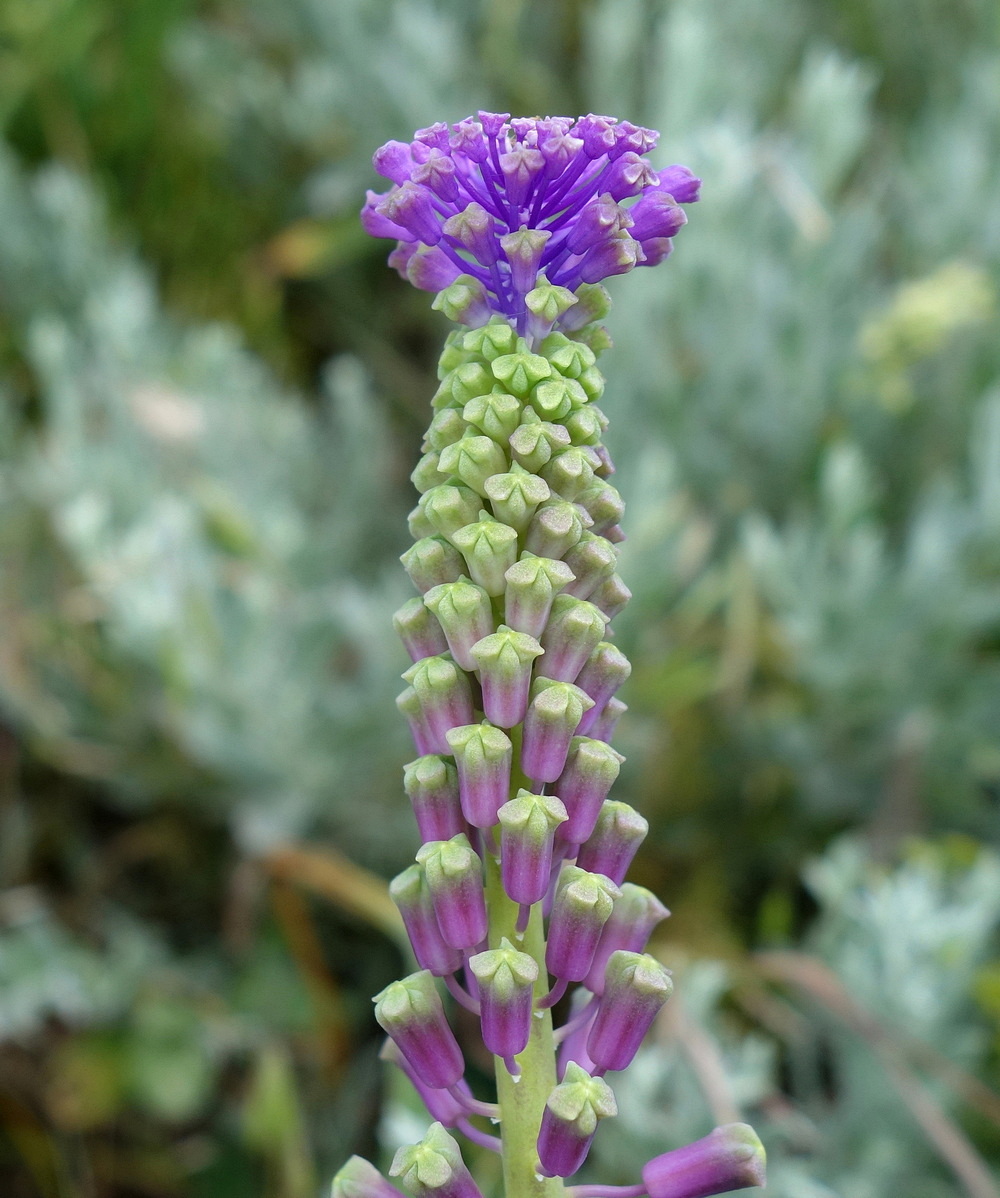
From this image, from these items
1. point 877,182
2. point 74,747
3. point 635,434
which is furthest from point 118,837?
point 877,182

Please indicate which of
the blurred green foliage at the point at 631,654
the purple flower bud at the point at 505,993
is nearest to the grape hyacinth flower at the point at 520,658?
the purple flower bud at the point at 505,993

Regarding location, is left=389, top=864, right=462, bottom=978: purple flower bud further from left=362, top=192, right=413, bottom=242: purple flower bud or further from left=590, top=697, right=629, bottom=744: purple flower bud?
left=362, top=192, right=413, bottom=242: purple flower bud

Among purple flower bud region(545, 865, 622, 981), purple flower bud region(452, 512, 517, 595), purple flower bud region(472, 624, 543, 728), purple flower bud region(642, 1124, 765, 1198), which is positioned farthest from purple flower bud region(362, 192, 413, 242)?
purple flower bud region(642, 1124, 765, 1198)

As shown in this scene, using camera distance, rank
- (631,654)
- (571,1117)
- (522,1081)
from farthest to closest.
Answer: (631,654), (522,1081), (571,1117)

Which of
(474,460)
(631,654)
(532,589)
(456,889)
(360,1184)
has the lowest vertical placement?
(360,1184)

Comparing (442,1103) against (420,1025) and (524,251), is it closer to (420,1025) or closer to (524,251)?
(420,1025)

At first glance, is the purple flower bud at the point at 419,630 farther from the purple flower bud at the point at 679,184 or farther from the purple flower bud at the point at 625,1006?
the purple flower bud at the point at 679,184

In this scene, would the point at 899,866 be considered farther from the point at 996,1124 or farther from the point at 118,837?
the point at 118,837

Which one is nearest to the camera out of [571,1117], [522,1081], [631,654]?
[571,1117]

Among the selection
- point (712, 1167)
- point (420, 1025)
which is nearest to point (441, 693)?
point (420, 1025)
